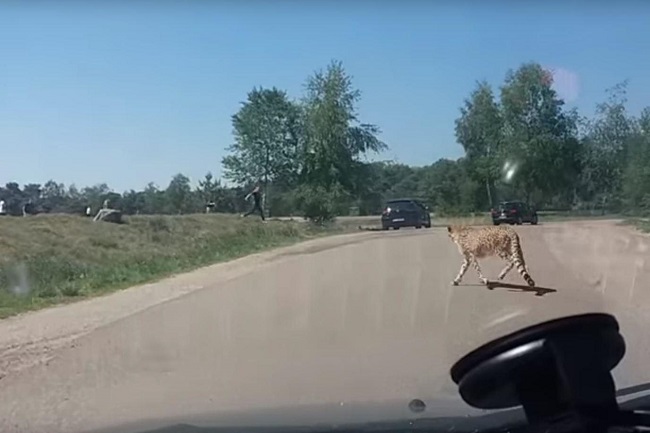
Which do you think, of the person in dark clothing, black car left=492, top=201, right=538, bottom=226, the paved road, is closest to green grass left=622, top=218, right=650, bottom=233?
the paved road

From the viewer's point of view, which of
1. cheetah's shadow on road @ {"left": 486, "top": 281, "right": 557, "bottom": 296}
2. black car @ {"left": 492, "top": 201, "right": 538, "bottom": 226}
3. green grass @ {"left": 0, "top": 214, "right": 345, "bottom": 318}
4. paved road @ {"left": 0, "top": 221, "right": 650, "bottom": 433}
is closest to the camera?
paved road @ {"left": 0, "top": 221, "right": 650, "bottom": 433}

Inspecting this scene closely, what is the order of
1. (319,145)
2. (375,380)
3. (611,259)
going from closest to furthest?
(375,380)
(319,145)
(611,259)

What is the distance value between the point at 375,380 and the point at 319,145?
14.1 feet

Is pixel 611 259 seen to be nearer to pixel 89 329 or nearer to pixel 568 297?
pixel 568 297

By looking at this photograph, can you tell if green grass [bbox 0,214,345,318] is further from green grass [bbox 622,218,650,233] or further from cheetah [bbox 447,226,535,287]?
green grass [bbox 622,218,650,233]

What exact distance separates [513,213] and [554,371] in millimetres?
10088

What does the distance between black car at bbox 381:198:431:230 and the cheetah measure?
619 millimetres

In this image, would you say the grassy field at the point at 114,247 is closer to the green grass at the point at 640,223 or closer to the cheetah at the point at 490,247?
the green grass at the point at 640,223

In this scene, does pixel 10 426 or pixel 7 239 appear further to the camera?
pixel 7 239

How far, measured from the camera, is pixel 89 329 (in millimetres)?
12133

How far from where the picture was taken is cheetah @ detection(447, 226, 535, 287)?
1376 centimetres

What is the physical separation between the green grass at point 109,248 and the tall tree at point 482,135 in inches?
132

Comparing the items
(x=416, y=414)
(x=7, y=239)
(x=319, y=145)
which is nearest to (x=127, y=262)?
(x=7, y=239)

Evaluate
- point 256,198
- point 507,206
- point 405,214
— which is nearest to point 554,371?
point 256,198
